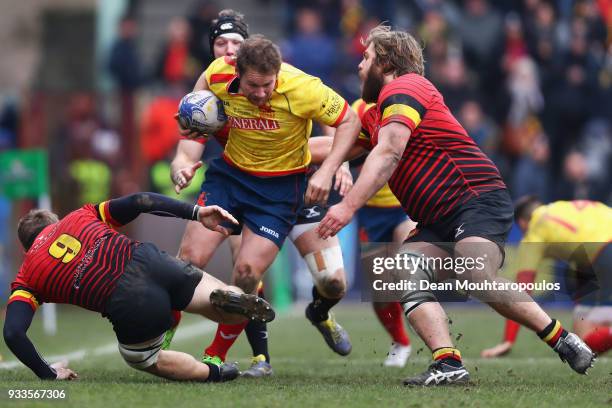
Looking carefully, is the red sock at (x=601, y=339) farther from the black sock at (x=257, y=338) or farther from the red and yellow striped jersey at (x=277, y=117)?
the red and yellow striped jersey at (x=277, y=117)

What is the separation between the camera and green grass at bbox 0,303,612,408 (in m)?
6.05

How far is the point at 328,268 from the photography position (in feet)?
26.3

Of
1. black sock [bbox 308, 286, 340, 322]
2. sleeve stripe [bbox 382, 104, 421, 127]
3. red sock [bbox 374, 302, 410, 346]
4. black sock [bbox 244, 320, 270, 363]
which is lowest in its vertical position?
red sock [bbox 374, 302, 410, 346]

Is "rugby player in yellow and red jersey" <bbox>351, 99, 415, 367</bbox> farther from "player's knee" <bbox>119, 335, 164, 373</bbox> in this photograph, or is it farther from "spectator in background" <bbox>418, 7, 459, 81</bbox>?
"spectator in background" <bbox>418, 7, 459, 81</bbox>

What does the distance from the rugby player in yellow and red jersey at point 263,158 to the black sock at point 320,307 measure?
1.31 feet

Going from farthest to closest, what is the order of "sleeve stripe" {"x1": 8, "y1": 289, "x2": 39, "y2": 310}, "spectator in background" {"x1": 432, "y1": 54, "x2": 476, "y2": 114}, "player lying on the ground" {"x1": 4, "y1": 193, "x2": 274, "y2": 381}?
"spectator in background" {"x1": 432, "y1": 54, "x2": 476, "y2": 114}
"sleeve stripe" {"x1": 8, "y1": 289, "x2": 39, "y2": 310}
"player lying on the ground" {"x1": 4, "y1": 193, "x2": 274, "y2": 381}

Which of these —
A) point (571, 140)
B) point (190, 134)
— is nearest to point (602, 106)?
point (571, 140)

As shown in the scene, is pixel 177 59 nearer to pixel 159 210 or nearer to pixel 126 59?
pixel 126 59

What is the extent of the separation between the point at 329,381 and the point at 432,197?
4.51 feet

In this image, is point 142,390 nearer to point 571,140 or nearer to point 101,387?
point 101,387

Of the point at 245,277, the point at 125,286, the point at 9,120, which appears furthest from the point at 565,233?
the point at 9,120

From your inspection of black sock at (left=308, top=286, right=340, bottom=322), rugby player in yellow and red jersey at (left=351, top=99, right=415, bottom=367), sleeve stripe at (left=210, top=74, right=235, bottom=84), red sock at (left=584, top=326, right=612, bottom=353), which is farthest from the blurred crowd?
sleeve stripe at (left=210, top=74, right=235, bottom=84)

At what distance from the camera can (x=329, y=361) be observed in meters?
9.02

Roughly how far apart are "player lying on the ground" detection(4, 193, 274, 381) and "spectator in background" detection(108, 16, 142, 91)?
35.5 feet
